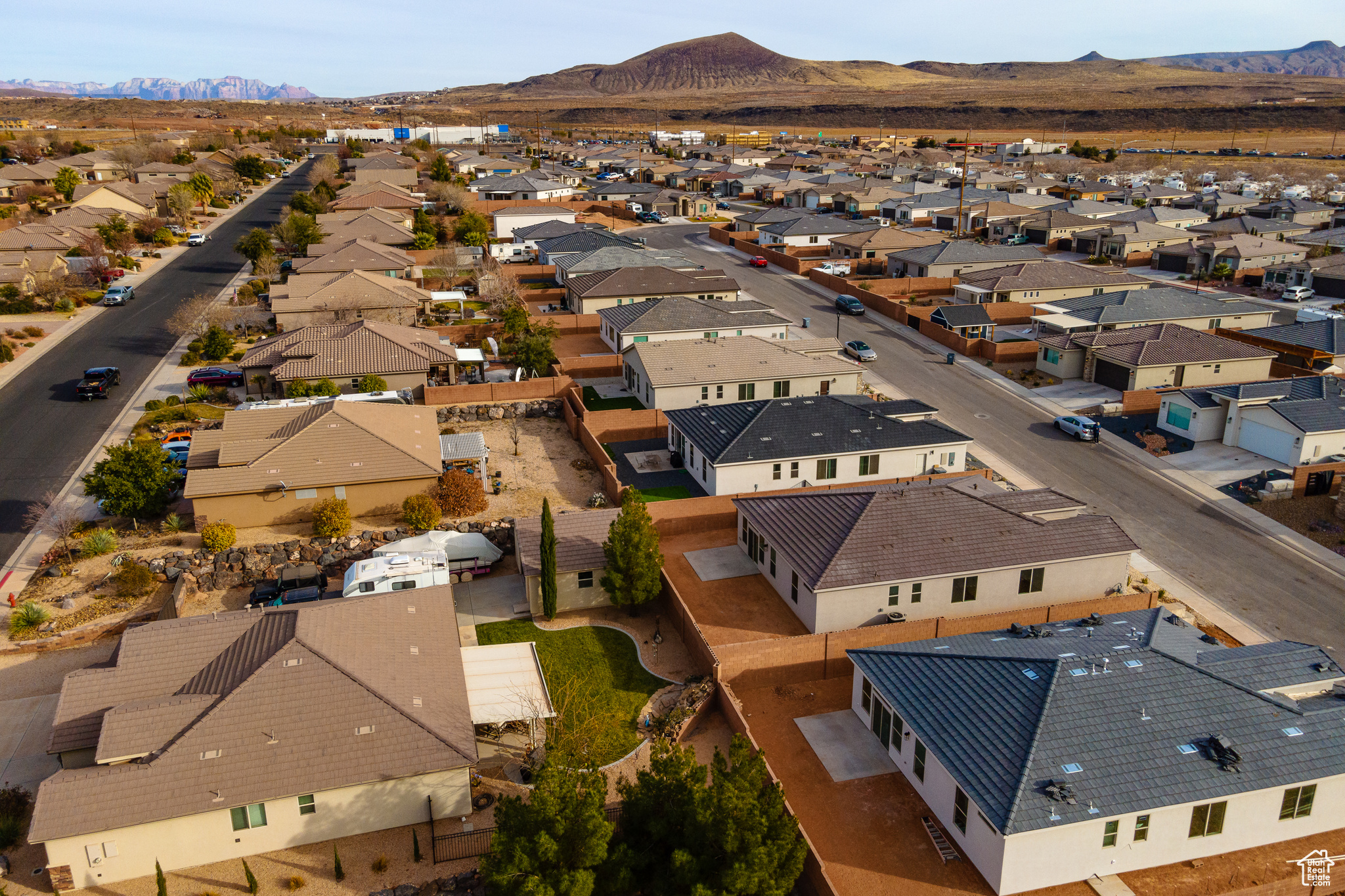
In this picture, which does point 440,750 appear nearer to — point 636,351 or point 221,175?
point 636,351

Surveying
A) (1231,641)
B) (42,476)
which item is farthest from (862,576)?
(42,476)

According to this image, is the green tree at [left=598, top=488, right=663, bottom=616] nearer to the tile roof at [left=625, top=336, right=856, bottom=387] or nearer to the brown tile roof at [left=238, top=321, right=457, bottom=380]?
the tile roof at [left=625, top=336, right=856, bottom=387]

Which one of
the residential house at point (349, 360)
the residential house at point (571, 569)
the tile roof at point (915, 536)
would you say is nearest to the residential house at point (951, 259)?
the residential house at point (349, 360)

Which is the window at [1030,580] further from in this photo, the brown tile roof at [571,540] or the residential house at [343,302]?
the residential house at [343,302]

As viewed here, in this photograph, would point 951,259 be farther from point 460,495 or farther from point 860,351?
point 460,495

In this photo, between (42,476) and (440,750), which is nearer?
(440,750)
